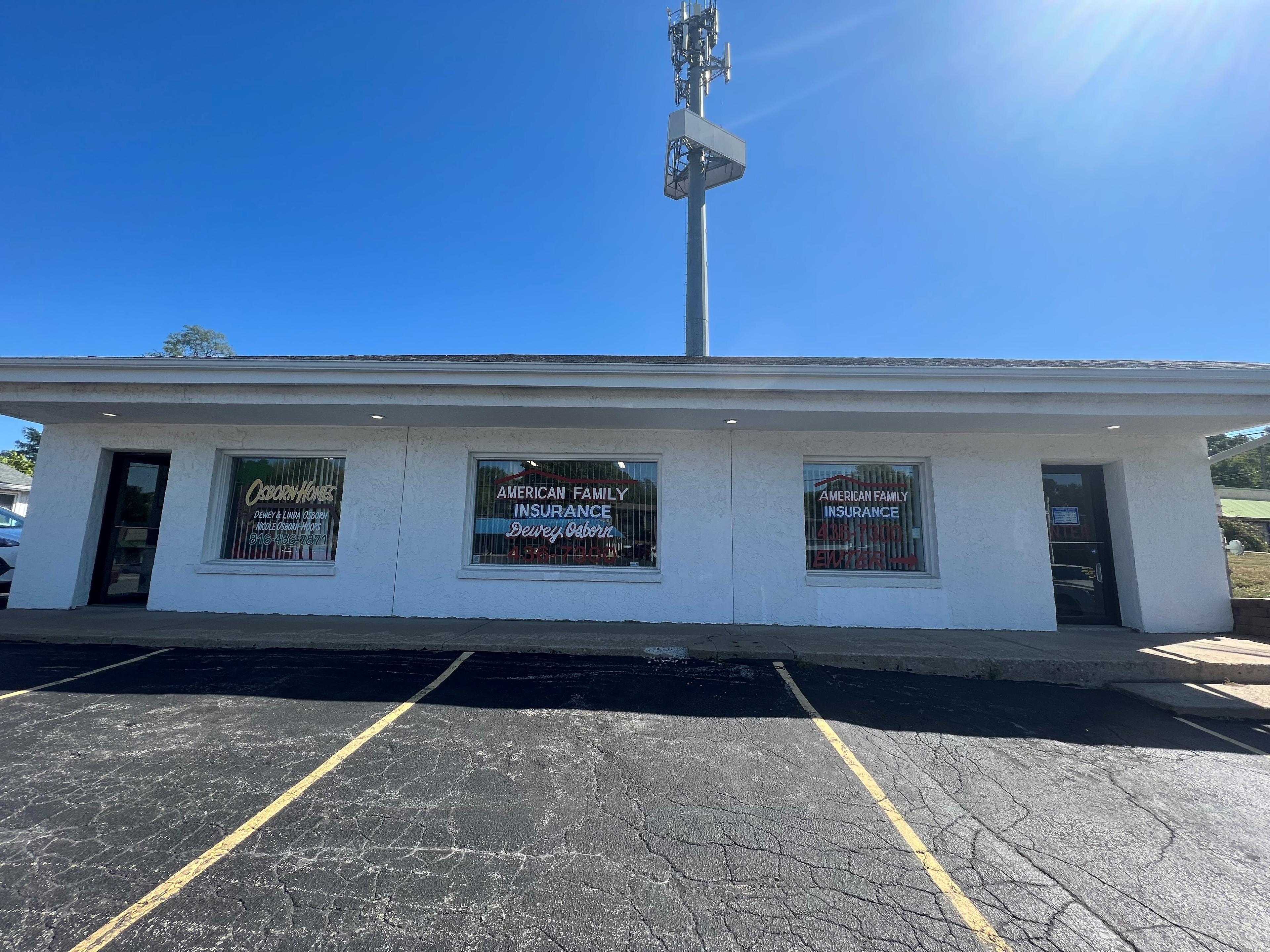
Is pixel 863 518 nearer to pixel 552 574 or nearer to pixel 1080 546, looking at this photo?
pixel 1080 546

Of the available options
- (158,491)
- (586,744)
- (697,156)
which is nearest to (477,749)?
(586,744)

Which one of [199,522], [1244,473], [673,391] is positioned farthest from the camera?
[1244,473]

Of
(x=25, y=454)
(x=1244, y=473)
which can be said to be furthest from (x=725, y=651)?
(x=1244, y=473)

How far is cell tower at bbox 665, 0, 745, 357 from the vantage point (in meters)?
20.8

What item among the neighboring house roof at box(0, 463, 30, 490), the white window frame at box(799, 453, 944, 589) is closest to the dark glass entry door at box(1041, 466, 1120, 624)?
the white window frame at box(799, 453, 944, 589)

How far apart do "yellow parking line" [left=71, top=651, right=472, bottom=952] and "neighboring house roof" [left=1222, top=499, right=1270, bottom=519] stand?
46.1 meters

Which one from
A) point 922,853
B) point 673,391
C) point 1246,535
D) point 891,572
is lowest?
point 922,853

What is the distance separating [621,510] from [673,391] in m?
2.30

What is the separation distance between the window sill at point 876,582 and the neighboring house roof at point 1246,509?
38.5 meters

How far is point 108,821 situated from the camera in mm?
2959

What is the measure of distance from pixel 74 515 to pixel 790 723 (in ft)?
36.2

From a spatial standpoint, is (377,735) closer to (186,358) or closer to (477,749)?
(477,749)

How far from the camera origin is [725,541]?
8.09 meters

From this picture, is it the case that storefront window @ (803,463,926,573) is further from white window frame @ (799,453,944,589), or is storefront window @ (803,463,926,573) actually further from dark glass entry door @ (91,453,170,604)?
dark glass entry door @ (91,453,170,604)
